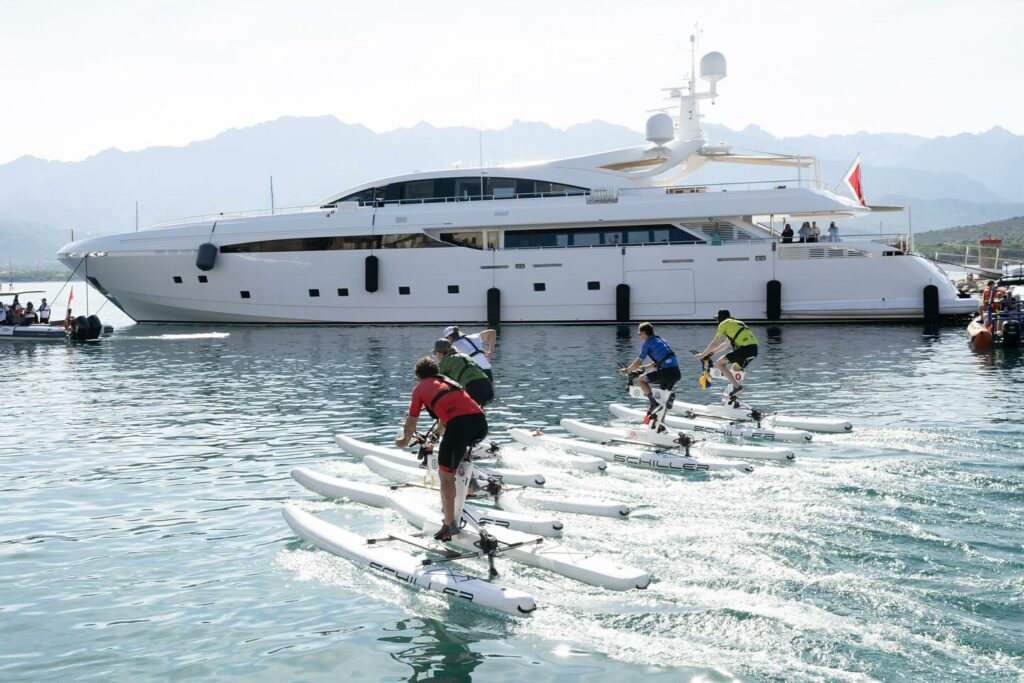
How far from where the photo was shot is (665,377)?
13.1 meters

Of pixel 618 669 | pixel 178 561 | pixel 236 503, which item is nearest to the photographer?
pixel 618 669

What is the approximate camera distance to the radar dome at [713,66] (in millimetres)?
36656

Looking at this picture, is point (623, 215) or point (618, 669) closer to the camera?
point (618, 669)

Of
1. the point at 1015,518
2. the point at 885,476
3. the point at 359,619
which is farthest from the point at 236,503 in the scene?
the point at 1015,518

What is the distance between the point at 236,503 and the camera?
401 inches

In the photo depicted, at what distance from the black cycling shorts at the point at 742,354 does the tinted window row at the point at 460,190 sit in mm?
20654

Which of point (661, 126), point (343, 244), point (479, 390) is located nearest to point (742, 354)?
point (479, 390)

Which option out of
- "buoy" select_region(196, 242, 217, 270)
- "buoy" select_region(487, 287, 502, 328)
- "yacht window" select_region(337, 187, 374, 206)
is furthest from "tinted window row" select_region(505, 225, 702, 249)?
"buoy" select_region(196, 242, 217, 270)

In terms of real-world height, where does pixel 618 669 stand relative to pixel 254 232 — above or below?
below

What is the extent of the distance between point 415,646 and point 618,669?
4.86 ft

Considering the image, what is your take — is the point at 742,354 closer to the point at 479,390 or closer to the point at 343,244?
the point at 479,390

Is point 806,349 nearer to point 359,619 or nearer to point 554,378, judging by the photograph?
point 554,378

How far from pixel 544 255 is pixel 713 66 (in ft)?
34.9

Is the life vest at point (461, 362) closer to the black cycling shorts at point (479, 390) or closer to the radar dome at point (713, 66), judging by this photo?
the black cycling shorts at point (479, 390)
